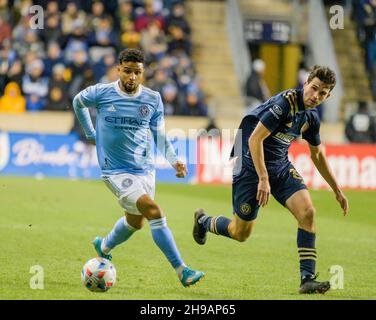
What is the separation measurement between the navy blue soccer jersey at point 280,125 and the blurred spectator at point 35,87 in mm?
13370

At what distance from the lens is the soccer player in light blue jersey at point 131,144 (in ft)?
27.7

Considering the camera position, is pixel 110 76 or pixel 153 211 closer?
pixel 153 211

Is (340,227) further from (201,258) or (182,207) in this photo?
(201,258)

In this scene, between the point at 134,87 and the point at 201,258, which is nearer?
the point at 134,87

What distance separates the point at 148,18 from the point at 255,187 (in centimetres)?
1667

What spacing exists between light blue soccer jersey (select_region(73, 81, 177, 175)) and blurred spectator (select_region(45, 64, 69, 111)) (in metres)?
13.4

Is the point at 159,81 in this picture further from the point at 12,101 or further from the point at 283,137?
the point at 283,137

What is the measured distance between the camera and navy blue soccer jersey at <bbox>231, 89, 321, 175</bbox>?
8.54 m

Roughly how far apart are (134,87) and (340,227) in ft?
22.1

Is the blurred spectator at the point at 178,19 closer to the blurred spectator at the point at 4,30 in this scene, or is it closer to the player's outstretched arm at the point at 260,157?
the blurred spectator at the point at 4,30

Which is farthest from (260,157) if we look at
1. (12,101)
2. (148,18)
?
(148,18)

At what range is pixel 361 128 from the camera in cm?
2352
